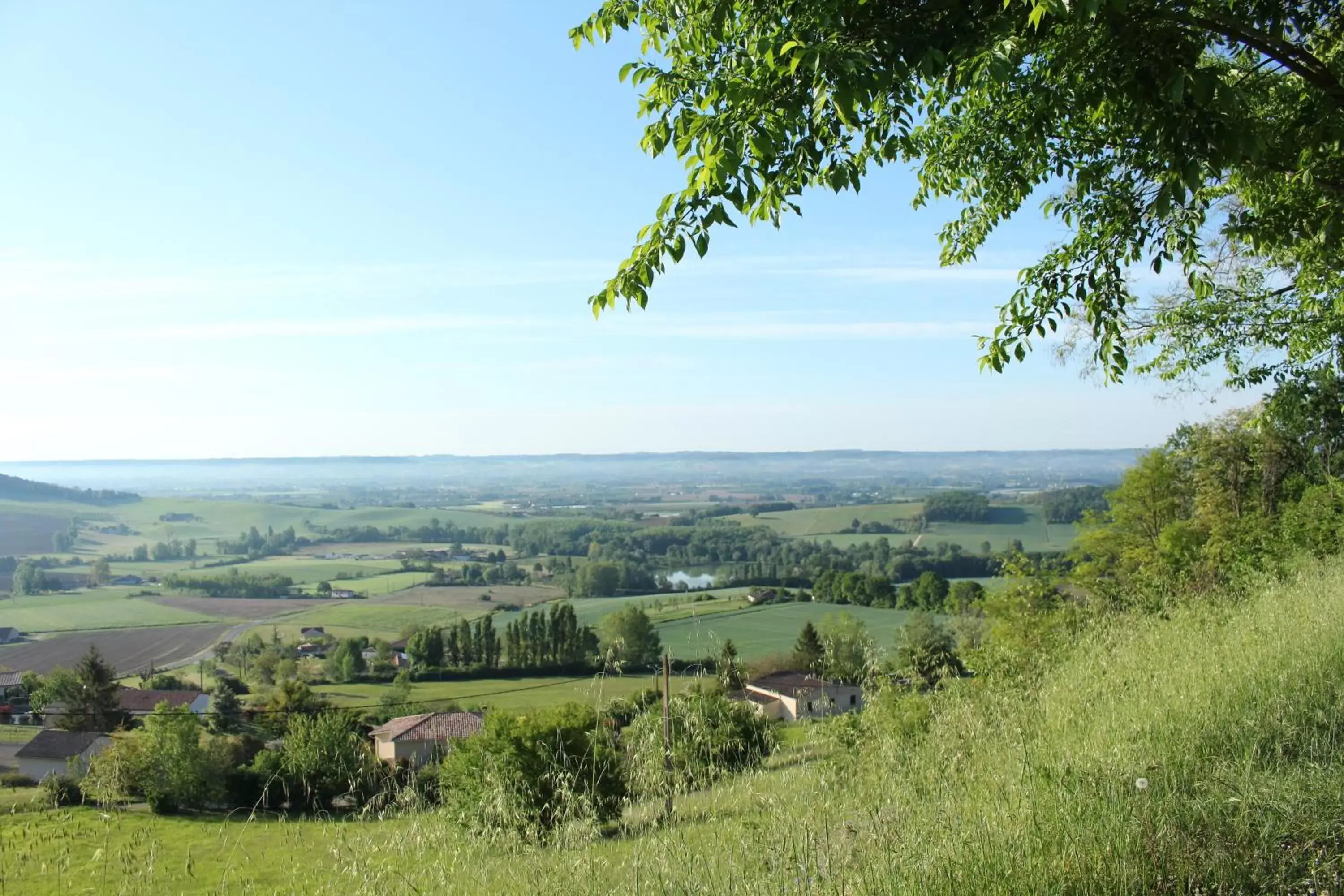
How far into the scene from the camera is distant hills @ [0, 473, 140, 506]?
102 metres

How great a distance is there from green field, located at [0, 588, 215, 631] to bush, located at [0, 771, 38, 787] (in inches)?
1848

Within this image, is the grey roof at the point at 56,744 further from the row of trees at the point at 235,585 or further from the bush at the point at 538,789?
the row of trees at the point at 235,585

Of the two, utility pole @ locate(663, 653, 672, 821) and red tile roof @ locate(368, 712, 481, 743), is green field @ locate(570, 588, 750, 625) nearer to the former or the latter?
red tile roof @ locate(368, 712, 481, 743)

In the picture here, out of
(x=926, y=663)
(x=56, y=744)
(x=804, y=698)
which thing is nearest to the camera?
(x=804, y=698)

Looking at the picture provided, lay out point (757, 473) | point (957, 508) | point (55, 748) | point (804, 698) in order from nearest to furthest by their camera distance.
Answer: point (804, 698)
point (55, 748)
point (957, 508)
point (757, 473)

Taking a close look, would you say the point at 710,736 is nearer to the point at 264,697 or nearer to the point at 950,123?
the point at 950,123

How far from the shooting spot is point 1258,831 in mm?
2836

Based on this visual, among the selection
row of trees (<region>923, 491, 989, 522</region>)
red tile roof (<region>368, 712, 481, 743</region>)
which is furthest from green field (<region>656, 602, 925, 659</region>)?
row of trees (<region>923, 491, 989, 522</region>)

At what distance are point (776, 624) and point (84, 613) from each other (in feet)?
185

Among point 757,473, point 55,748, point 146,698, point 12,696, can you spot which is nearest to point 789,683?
point 55,748

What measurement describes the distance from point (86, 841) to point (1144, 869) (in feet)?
14.5

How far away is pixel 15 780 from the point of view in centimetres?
1833

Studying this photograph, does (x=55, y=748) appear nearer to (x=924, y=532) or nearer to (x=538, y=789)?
(x=538, y=789)

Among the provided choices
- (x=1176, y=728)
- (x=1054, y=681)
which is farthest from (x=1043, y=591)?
(x=1176, y=728)
